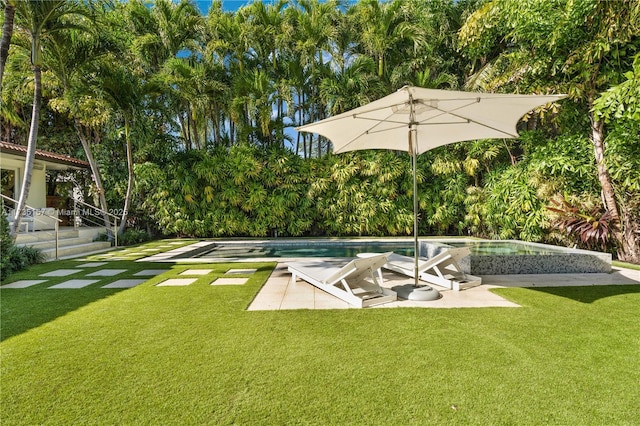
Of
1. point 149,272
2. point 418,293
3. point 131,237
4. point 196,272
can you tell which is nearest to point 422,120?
point 418,293

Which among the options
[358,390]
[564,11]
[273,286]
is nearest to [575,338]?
[358,390]

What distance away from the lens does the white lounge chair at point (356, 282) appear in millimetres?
4598

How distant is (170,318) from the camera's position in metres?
4.06

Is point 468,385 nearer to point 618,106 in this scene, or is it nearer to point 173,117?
point 618,106

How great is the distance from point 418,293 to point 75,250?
32.6 ft

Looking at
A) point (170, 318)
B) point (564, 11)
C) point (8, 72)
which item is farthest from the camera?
point (8, 72)

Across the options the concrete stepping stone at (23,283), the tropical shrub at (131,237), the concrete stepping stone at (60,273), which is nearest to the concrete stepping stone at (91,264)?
the concrete stepping stone at (60,273)

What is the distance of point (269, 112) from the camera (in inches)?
510

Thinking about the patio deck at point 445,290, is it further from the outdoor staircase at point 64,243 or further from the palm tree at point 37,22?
the outdoor staircase at point 64,243

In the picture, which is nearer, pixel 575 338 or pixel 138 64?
pixel 575 338

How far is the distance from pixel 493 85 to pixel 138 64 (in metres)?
13.0

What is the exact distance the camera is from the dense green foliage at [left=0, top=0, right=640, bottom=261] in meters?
11.5

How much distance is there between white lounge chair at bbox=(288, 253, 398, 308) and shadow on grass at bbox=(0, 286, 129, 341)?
3.24m

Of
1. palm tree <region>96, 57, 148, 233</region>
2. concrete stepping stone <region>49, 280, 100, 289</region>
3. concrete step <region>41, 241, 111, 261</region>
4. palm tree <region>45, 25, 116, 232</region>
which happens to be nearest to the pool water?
concrete step <region>41, 241, 111, 261</region>
